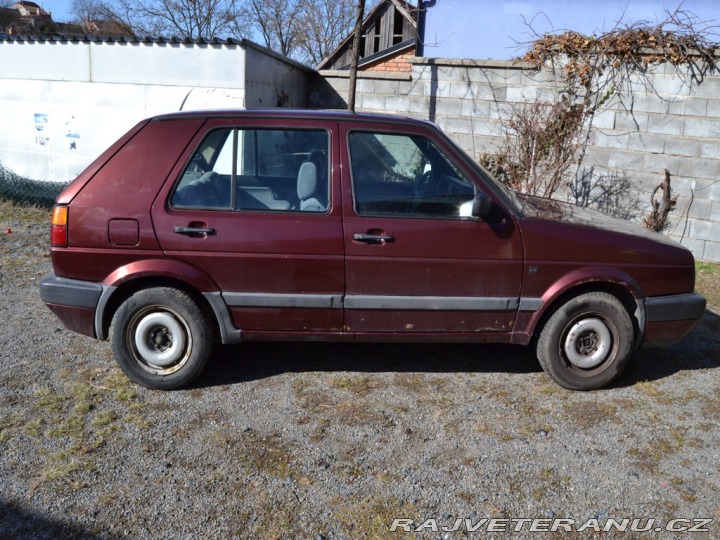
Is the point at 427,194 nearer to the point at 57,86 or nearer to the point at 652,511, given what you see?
the point at 652,511

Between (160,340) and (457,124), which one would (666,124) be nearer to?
(457,124)

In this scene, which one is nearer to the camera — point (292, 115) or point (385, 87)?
point (292, 115)

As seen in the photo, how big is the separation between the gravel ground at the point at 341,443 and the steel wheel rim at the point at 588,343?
0.25 metres

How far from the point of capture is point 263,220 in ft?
13.9

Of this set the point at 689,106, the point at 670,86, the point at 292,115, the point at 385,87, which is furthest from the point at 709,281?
the point at 292,115

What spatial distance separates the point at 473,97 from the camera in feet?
31.9

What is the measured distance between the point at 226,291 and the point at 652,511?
278 centimetres

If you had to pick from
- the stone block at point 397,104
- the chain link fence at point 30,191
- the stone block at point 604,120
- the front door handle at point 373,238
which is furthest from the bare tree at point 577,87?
the chain link fence at point 30,191

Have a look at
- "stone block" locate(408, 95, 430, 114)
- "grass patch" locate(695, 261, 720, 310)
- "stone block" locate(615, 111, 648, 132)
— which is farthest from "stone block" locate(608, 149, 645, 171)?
"stone block" locate(408, 95, 430, 114)

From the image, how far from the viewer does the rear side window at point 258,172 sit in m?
4.27

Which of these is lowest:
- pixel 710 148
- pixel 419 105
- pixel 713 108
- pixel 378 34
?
pixel 710 148

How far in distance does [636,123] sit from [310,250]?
6.44 m

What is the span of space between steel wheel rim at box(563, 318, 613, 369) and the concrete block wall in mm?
5118

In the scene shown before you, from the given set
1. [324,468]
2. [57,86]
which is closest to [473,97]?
[57,86]
